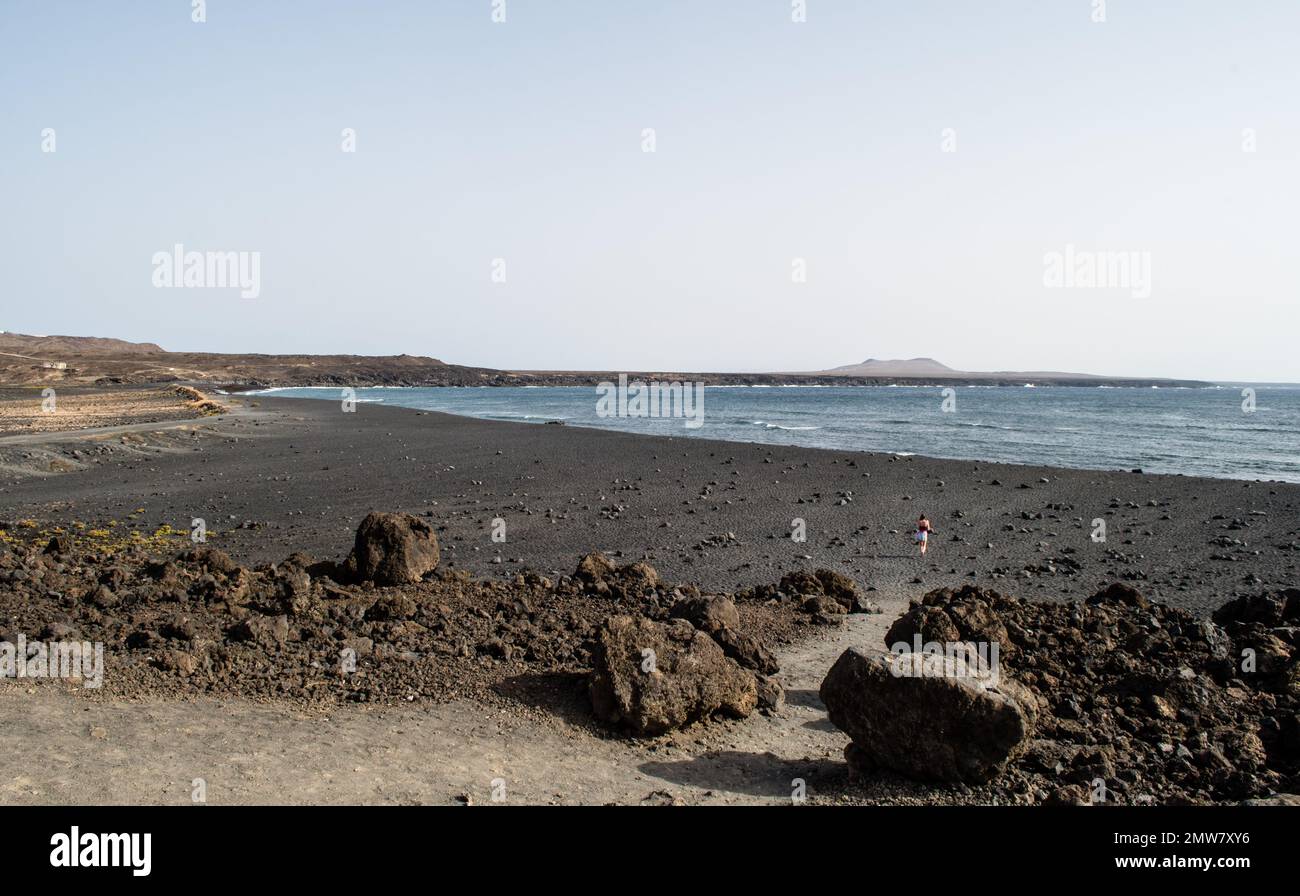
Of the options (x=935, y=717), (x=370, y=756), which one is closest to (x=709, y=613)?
(x=935, y=717)

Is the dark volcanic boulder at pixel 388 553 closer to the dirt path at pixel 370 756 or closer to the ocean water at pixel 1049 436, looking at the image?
the dirt path at pixel 370 756

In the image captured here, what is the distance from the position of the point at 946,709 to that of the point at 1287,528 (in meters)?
18.5

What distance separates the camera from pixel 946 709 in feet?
23.1

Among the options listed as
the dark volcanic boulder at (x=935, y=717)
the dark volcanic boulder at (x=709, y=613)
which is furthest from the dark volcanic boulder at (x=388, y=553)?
the dark volcanic boulder at (x=935, y=717)

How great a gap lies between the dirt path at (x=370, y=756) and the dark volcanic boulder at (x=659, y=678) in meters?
0.22

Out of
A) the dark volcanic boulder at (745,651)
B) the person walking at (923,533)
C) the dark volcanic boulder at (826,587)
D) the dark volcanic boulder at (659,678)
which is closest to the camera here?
the dark volcanic boulder at (659,678)

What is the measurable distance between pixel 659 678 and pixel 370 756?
106 inches

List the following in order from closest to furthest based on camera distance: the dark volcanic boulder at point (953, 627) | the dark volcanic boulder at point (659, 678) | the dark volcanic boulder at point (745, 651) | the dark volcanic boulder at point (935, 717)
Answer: the dark volcanic boulder at point (935, 717) < the dark volcanic boulder at point (659, 678) < the dark volcanic boulder at point (745, 651) < the dark volcanic boulder at point (953, 627)

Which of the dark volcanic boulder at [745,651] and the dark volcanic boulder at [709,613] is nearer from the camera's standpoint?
the dark volcanic boulder at [745,651]

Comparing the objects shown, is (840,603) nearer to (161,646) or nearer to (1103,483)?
(161,646)

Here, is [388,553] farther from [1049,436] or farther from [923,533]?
[1049,436]

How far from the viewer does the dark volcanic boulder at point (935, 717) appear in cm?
698

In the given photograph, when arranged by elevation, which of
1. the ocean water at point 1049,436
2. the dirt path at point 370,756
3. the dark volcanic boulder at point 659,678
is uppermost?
the ocean water at point 1049,436
